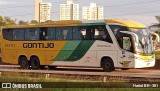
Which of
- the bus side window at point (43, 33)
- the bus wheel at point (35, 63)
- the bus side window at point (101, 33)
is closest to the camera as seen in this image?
the bus side window at point (101, 33)

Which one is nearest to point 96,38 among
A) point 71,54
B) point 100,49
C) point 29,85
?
point 100,49

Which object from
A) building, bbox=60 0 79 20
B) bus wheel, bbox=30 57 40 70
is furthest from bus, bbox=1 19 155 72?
building, bbox=60 0 79 20

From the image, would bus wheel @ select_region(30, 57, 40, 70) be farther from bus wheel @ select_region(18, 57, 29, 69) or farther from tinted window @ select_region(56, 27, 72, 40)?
tinted window @ select_region(56, 27, 72, 40)

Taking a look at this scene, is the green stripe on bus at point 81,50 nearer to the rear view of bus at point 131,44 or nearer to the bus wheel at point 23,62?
the rear view of bus at point 131,44

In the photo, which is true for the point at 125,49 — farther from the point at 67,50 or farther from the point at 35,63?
the point at 35,63

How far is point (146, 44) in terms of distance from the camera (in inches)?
907

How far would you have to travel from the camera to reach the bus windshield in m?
22.7

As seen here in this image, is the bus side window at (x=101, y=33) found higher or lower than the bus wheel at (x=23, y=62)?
higher

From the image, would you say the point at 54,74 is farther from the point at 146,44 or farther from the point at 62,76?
the point at 146,44

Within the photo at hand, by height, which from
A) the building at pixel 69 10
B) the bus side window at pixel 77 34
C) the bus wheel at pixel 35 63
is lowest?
the bus wheel at pixel 35 63

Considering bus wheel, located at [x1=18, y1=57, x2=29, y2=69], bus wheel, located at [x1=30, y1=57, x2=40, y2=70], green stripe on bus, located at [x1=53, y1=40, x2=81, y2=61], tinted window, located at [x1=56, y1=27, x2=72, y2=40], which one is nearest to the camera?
green stripe on bus, located at [x1=53, y1=40, x2=81, y2=61]

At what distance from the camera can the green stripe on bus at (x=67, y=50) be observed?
24.9 m

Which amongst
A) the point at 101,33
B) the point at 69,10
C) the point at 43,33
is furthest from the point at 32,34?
the point at 69,10

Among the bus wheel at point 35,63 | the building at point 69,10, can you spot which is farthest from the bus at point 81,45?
the building at point 69,10
